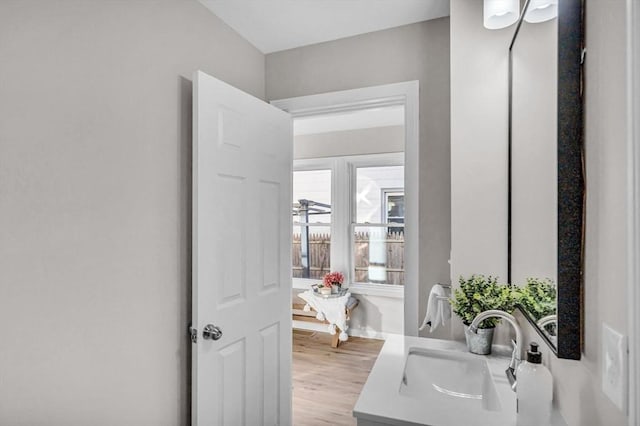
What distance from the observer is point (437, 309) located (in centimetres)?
171

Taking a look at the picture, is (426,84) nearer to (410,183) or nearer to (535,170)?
(410,183)

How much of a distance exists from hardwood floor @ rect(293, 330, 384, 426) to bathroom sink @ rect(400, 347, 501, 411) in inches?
48.5

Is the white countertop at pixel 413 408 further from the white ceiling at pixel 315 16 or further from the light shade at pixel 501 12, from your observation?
the white ceiling at pixel 315 16

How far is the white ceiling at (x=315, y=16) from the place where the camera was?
176 centimetres

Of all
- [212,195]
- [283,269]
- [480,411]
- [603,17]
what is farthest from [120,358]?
[603,17]

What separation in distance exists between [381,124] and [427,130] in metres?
2.05

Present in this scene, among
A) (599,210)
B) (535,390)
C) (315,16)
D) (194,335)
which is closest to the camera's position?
(599,210)

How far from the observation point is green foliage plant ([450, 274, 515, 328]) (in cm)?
137

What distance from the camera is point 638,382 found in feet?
1.70

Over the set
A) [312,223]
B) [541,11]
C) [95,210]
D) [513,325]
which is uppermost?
[541,11]

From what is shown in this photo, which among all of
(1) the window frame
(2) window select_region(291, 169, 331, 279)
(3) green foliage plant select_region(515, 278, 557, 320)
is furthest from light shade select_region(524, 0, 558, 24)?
(2) window select_region(291, 169, 331, 279)

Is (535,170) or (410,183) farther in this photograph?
(410,183)

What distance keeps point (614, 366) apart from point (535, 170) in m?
0.67

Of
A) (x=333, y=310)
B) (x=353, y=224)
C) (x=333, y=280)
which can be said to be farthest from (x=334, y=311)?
(x=353, y=224)
